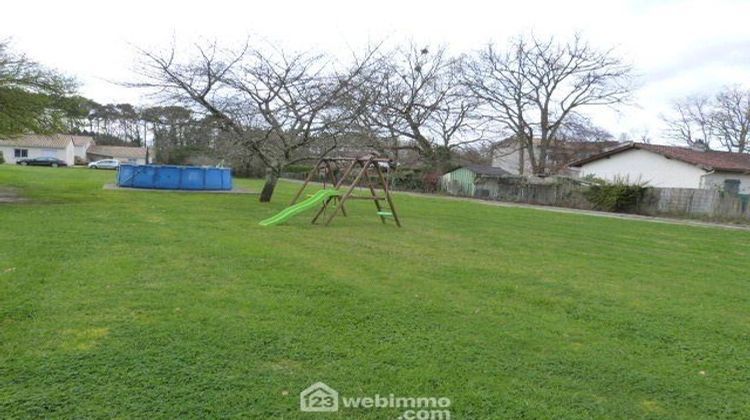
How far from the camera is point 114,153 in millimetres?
69062

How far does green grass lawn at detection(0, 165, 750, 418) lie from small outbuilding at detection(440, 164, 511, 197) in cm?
2397

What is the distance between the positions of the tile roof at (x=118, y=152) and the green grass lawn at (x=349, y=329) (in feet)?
211

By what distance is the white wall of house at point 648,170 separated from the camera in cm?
2489

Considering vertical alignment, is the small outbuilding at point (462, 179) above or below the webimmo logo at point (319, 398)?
above

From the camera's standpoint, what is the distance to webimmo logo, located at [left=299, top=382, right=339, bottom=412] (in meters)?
2.93

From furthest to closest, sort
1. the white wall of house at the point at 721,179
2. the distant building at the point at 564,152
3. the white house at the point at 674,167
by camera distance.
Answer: the distant building at the point at 564,152
the white house at the point at 674,167
the white wall of house at the point at 721,179

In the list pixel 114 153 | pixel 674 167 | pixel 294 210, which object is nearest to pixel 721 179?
pixel 674 167

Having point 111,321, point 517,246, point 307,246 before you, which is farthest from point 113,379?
point 517,246

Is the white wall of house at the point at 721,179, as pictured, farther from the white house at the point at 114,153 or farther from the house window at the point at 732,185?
the white house at the point at 114,153

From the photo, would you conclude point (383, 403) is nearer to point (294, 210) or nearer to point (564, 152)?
point (294, 210)

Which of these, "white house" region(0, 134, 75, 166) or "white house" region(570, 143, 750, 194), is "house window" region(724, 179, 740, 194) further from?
"white house" region(0, 134, 75, 166)

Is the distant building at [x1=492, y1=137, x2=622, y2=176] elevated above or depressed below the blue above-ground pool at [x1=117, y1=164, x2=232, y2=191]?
above

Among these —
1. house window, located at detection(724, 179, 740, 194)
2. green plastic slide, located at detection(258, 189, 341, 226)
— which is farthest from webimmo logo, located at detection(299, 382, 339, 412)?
house window, located at detection(724, 179, 740, 194)

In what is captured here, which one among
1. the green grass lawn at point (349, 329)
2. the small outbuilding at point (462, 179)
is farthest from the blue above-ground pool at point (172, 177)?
the small outbuilding at point (462, 179)
